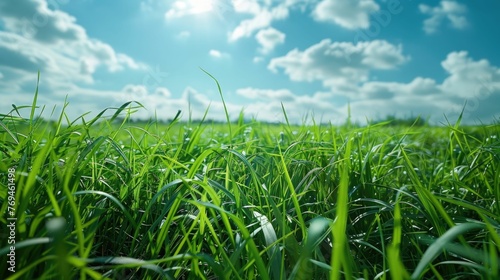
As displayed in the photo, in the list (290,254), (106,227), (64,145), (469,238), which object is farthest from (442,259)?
(64,145)

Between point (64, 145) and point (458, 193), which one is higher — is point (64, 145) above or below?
above

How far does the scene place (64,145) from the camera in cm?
140

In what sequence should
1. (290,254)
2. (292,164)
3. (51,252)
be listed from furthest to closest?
(292,164) < (290,254) < (51,252)

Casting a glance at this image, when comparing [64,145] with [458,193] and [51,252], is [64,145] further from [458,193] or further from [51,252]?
[458,193]

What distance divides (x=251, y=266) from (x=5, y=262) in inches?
22.6

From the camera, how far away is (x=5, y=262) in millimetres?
947

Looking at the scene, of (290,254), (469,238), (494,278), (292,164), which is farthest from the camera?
(292,164)

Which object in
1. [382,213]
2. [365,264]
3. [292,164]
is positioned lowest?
[365,264]

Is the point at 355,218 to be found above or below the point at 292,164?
below

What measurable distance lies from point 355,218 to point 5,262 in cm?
100

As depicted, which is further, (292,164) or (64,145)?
(292,164)

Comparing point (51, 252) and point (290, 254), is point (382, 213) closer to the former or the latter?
point (290, 254)

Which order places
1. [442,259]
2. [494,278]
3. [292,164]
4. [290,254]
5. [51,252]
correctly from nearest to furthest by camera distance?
[494,278], [51,252], [290,254], [442,259], [292,164]

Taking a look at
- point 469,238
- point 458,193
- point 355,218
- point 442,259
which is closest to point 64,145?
point 355,218
